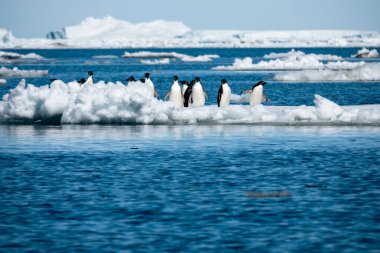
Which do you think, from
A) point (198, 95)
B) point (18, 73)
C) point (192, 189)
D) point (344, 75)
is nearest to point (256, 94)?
point (198, 95)

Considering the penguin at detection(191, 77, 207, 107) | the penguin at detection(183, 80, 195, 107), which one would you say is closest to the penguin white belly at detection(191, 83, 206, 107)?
the penguin at detection(191, 77, 207, 107)

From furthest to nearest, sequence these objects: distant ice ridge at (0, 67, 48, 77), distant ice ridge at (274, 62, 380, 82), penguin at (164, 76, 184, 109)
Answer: distant ice ridge at (0, 67, 48, 77), distant ice ridge at (274, 62, 380, 82), penguin at (164, 76, 184, 109)

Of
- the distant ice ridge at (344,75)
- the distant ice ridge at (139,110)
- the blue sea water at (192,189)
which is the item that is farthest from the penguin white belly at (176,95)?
the distant ice ridge at (344,75)

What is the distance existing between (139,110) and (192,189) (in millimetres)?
10609

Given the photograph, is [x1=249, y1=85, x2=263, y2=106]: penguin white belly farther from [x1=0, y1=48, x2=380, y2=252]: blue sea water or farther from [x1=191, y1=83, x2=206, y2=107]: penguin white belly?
[x1=0, y1=48, x2=380, y2=252]: blue sea water

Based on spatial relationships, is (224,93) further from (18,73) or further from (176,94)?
(18,73)

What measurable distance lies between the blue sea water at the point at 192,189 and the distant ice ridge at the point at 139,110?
40 cm

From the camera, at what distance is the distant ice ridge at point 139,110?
23.6 m

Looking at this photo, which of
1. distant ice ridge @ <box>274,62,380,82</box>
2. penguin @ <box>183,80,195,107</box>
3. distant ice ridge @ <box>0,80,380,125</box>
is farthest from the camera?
distant ice ridge @ <box>274,62,380,82</box>

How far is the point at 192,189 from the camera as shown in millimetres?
14000

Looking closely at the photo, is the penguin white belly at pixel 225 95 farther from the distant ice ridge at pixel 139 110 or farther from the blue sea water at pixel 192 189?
the blue sea water at pixel 192 189

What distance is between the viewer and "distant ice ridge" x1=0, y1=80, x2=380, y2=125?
23594 mm

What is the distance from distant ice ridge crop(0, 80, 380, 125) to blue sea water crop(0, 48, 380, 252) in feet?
1.33

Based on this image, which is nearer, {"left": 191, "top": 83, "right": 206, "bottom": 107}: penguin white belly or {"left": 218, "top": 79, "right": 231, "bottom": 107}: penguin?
{"left": 218, "top": 79, "right": 231, "bottom": 107}: penguin
